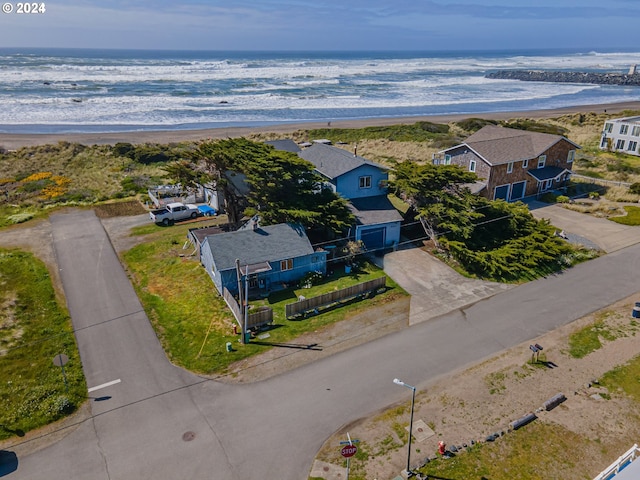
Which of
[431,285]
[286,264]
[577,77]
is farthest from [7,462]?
[577,77]

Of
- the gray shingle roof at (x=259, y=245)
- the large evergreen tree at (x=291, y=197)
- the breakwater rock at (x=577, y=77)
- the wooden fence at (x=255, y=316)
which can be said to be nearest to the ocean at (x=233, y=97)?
the breakwater rock at (x=577, y=77)

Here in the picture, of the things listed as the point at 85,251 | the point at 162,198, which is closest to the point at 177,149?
the point at 162,198

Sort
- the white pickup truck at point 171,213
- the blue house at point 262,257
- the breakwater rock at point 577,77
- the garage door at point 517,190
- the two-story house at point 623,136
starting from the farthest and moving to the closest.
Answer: the breakwater rock at point 577,77 < the two-story house at point 623,136 < the garage door at point 517,190 < the white pickup truck at point 171,213 < the blue house at point 262,257

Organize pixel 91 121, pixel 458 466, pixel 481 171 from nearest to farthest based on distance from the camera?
pixel 458 466 → pixel 481 171 → pixel 91 121

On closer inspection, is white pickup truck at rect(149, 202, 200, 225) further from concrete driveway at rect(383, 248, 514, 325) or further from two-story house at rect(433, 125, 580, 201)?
two-story house at rect(433, 125, 580, 201)

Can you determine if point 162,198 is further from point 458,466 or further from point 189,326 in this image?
point 458,466

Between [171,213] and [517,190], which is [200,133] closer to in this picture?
[171,213]

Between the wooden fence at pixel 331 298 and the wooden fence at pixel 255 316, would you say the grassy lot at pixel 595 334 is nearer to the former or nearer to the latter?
the wooden fence at pixel 331 298
